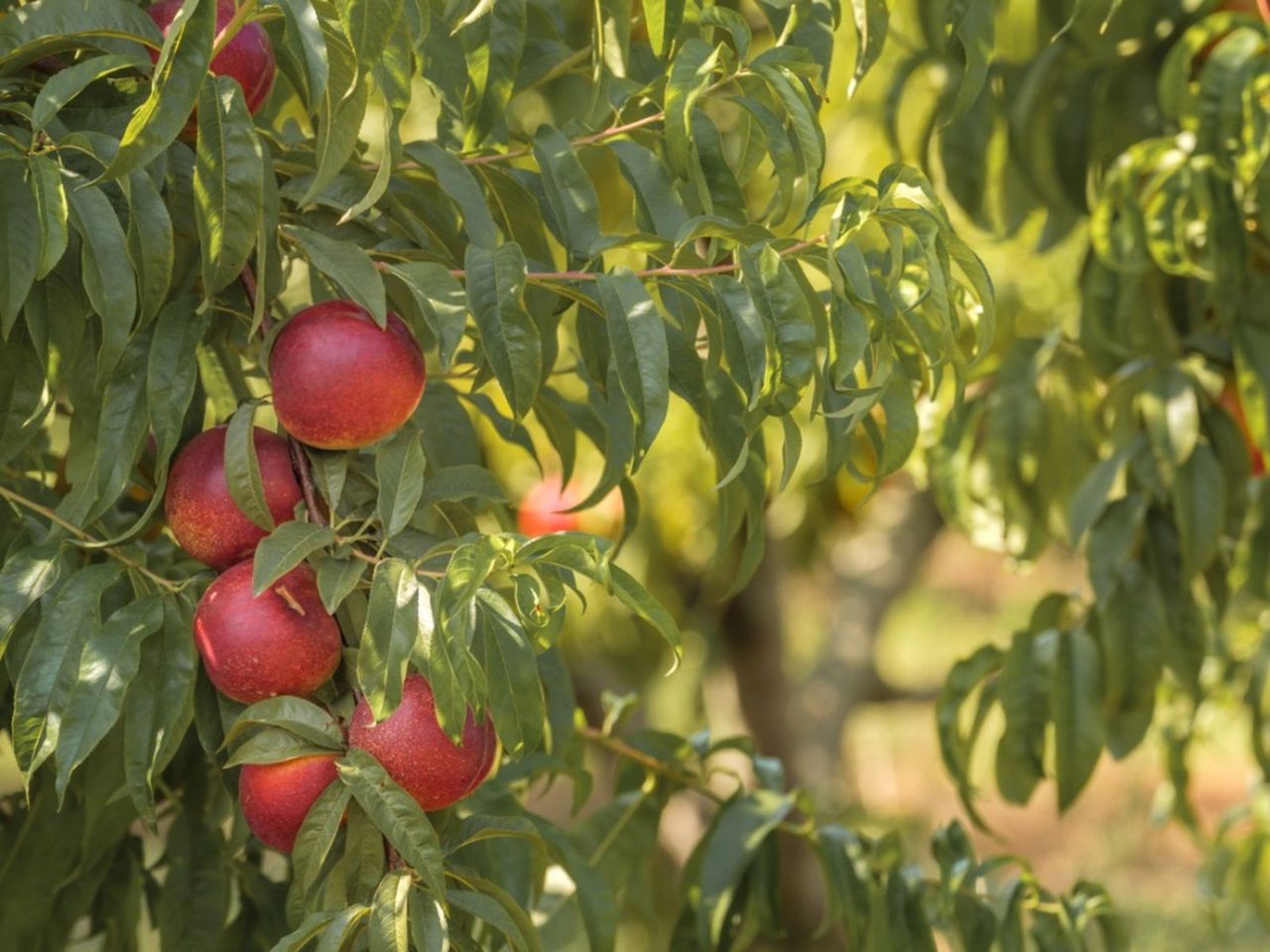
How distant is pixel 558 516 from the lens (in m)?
1.40

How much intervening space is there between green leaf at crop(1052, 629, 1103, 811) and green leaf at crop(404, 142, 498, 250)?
1.72ft

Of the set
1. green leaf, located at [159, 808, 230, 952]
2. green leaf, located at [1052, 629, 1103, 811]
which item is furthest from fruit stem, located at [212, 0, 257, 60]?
green leaf, located at [1052, 629, 1103, 811]

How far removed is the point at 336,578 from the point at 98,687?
0.09 metres

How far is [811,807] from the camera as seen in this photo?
2.80 ft

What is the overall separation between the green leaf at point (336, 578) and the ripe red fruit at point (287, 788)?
0.05 m

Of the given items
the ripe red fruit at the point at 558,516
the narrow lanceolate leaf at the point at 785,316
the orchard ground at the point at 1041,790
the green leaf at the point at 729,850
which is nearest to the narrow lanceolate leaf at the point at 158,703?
the narrow lanceolate leaf at the point at 785,316

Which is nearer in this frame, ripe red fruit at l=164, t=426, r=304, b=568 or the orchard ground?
ripe red fruit at l=164, t=426, r=304, b=568

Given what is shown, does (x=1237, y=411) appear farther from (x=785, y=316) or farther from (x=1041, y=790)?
(x=1041, y=790)

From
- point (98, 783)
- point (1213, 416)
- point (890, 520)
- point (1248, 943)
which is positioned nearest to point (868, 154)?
point (1213, 416)

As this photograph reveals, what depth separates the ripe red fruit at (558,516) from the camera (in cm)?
148

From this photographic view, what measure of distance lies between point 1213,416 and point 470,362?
560 millimetres

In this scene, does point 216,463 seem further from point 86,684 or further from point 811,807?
point 811,807

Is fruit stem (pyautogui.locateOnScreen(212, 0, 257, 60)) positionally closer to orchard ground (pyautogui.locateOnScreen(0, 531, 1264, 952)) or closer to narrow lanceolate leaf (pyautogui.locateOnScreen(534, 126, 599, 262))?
narrow lanceolate leaf (pyautogui.locateOnScreen(534, 126, 599, 262))

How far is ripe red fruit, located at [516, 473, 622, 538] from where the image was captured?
1.48m
